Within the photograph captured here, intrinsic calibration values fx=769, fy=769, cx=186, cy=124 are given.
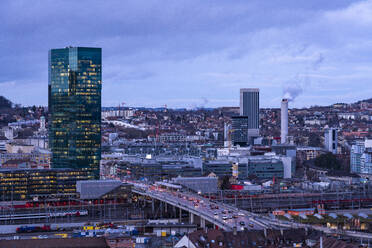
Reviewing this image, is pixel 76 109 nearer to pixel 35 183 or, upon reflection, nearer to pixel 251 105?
pixel 35 183

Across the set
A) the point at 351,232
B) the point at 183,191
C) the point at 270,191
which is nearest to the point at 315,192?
the point at 270,191

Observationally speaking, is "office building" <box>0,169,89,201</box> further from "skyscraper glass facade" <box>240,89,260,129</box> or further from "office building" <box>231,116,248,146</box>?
"skyscraper glass facade" <box>240,89,260,129</box>

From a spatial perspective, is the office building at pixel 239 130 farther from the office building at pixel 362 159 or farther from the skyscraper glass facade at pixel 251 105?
the skyscraper glass facade at pixel 251 105

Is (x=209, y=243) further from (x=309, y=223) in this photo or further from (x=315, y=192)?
(x=315, y=192)

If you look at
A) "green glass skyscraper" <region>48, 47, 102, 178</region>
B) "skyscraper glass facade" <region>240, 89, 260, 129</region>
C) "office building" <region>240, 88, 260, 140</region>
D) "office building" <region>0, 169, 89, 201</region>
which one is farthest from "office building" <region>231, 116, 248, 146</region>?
"office building" <region>0, 169, 89, 201</region>

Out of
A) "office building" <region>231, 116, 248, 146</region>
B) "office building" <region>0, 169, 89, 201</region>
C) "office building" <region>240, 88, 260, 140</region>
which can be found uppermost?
"office building" <region>240, 88, 260, 140</region>

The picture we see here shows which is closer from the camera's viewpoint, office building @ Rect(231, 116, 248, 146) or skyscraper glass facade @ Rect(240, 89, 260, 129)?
office building @ Rect(231, 116, 248, 146)
